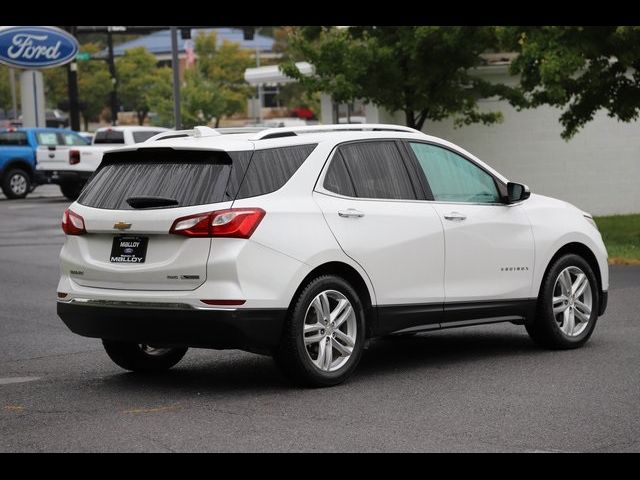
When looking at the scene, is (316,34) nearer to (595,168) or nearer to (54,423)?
(595,168)

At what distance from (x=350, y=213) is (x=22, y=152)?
28.8 metres

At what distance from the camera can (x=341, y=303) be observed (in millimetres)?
8945

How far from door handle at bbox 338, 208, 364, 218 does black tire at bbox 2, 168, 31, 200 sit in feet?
95.2

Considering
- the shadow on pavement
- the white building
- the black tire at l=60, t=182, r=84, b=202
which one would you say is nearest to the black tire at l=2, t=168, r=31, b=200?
the black tire at l=60, t=182, r=84, b=202

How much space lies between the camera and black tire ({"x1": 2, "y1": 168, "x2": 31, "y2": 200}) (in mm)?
36875

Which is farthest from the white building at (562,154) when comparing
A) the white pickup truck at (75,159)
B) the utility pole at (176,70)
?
the utility pole at (176,70)

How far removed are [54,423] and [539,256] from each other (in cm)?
423

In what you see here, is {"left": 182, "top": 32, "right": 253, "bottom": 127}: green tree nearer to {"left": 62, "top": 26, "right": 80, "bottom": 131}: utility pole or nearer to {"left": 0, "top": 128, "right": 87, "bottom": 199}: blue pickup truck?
{"left": 62, "top": 26, "right": 80, "bottom": 131}: utility pole

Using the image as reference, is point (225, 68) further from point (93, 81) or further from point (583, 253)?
point (583, 253)

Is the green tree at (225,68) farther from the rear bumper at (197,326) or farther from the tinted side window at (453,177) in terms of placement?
the rear bumper at (197,326)

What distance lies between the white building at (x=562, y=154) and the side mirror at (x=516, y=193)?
65.7 feet

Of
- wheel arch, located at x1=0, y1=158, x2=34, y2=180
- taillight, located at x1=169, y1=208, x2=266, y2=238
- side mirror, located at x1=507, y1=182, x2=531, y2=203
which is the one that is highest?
taillight, located at x1=169, y1=208, x2=266, y2=238

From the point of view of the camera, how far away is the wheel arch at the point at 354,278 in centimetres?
894

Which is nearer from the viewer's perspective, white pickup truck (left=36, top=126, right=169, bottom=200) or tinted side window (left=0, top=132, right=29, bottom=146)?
white pickup truck (left=36, top=126, right=169, bottom=200)
